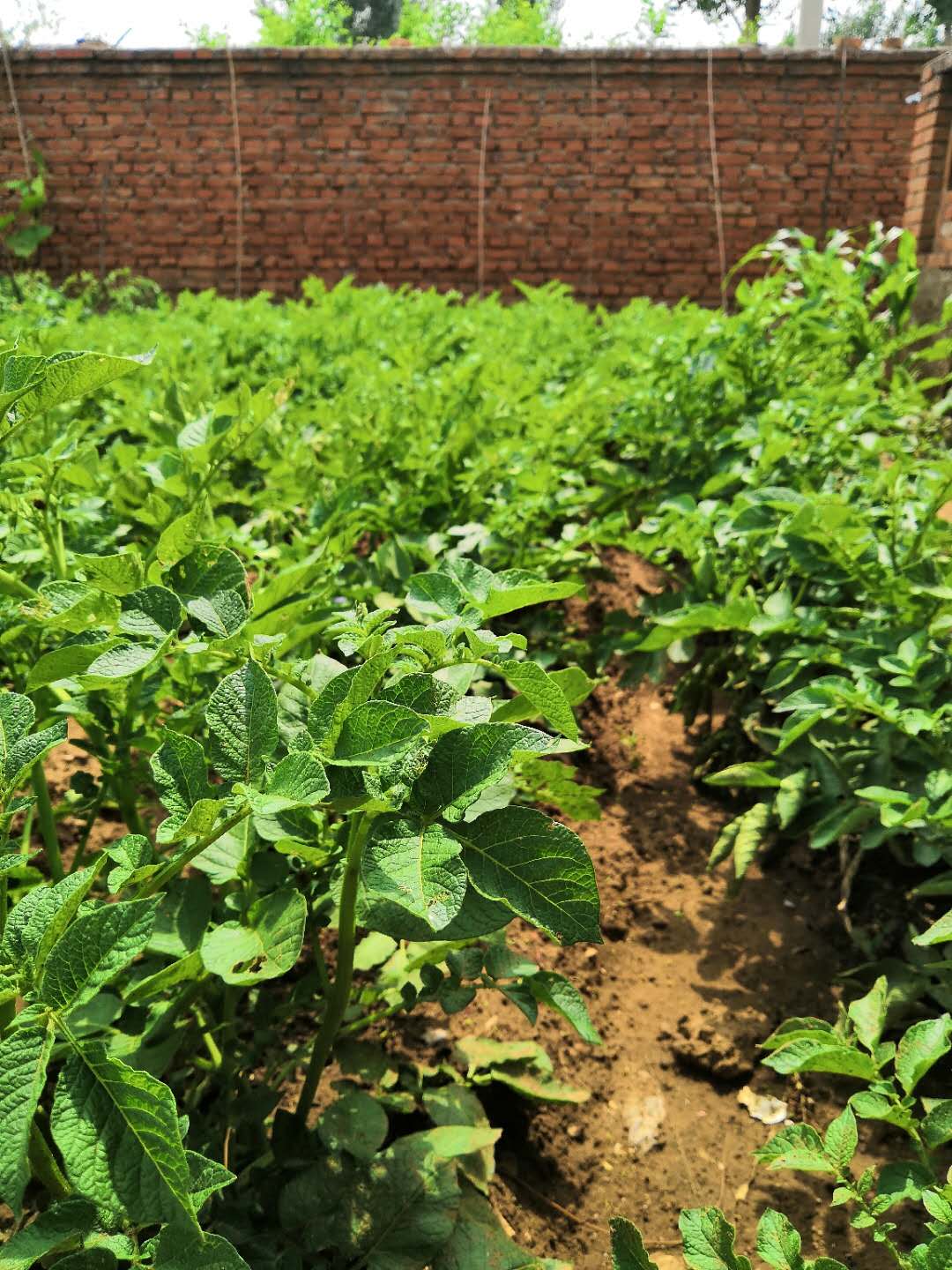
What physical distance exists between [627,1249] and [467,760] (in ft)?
1.59

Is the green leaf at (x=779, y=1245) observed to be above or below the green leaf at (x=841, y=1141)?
above

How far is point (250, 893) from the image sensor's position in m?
1.08

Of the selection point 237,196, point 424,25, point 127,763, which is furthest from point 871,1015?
point 424,25

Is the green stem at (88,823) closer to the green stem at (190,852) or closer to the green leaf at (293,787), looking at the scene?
the green stem at (190,852)

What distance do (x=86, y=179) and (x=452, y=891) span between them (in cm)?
1227

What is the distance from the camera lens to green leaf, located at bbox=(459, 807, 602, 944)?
81 cm

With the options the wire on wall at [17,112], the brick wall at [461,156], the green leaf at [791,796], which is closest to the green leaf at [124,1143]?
the green leaf at [791,796]

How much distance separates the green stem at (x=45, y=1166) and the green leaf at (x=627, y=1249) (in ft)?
1.51

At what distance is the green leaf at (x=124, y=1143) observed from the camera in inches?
25.8

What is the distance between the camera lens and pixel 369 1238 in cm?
113


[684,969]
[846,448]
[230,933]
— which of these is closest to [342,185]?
[846,448]

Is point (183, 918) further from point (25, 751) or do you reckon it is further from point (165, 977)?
point (25, 751)

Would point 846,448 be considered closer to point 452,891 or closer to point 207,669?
point 207,669

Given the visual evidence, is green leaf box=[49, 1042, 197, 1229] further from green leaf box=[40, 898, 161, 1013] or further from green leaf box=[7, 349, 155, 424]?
green leaf box=[7, 349, 155, 424]
